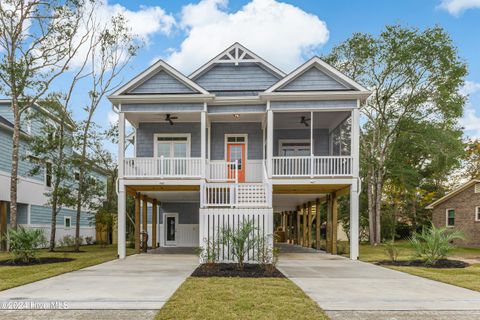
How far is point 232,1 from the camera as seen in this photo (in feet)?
60.9

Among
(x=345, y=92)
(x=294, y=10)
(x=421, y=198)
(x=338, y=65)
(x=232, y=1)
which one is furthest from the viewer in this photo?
(x=421, y=198)

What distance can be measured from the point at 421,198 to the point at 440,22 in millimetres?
15939

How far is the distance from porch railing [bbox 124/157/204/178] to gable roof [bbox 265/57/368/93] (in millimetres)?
3970

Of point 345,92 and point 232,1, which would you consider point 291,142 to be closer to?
point 345,92

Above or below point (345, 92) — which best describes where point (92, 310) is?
below

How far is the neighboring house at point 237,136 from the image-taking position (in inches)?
580

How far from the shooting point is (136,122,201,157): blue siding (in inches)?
727

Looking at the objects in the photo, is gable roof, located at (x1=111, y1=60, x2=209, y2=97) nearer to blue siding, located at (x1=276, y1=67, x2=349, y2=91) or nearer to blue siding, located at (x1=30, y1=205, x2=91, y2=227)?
blue siding, located at (x1=276, y1=67, x2=349, y2=91)

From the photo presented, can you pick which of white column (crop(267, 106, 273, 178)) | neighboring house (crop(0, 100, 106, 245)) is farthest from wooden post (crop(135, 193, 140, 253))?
white column (crop(267, 106, 273, 178))

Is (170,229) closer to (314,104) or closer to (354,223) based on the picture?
(354,223)

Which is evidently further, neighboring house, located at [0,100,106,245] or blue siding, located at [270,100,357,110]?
neighboring house, located at [0,100,106,245]

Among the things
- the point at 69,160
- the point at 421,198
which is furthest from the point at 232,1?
the point at 421,198

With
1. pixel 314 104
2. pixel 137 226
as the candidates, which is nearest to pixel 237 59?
pixel 314 104

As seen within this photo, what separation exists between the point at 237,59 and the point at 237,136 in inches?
142
